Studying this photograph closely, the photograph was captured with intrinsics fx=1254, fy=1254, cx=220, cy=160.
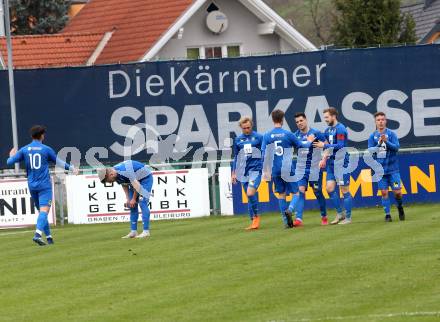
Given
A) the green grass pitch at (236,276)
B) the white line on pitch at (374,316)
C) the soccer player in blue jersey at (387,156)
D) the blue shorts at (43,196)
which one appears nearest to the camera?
the white line on pitch at (374,316)

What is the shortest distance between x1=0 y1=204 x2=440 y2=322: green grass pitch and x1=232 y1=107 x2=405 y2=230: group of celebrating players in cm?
56

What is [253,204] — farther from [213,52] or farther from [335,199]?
[213,52]

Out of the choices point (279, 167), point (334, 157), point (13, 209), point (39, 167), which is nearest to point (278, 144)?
point (279, 167)

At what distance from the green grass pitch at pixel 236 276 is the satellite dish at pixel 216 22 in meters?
19.0

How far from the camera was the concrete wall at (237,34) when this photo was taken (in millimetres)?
40750

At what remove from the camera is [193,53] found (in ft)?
133

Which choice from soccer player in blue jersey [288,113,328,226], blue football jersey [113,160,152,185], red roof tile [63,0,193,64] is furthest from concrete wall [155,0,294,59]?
blue football jersey [113,160,152,185]

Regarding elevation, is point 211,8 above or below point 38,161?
above

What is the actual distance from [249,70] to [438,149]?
16.6ft

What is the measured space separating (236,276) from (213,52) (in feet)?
87.2

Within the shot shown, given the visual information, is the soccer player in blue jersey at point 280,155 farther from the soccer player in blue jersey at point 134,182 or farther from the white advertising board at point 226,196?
the white advertising board at point 226,196

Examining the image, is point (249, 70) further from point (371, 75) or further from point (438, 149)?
point (438, 149)

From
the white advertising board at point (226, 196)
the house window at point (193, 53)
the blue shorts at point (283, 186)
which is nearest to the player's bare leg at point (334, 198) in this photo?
the blue shorts at point (283, 186)

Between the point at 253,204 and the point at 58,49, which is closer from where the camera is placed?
the point at 253,204
